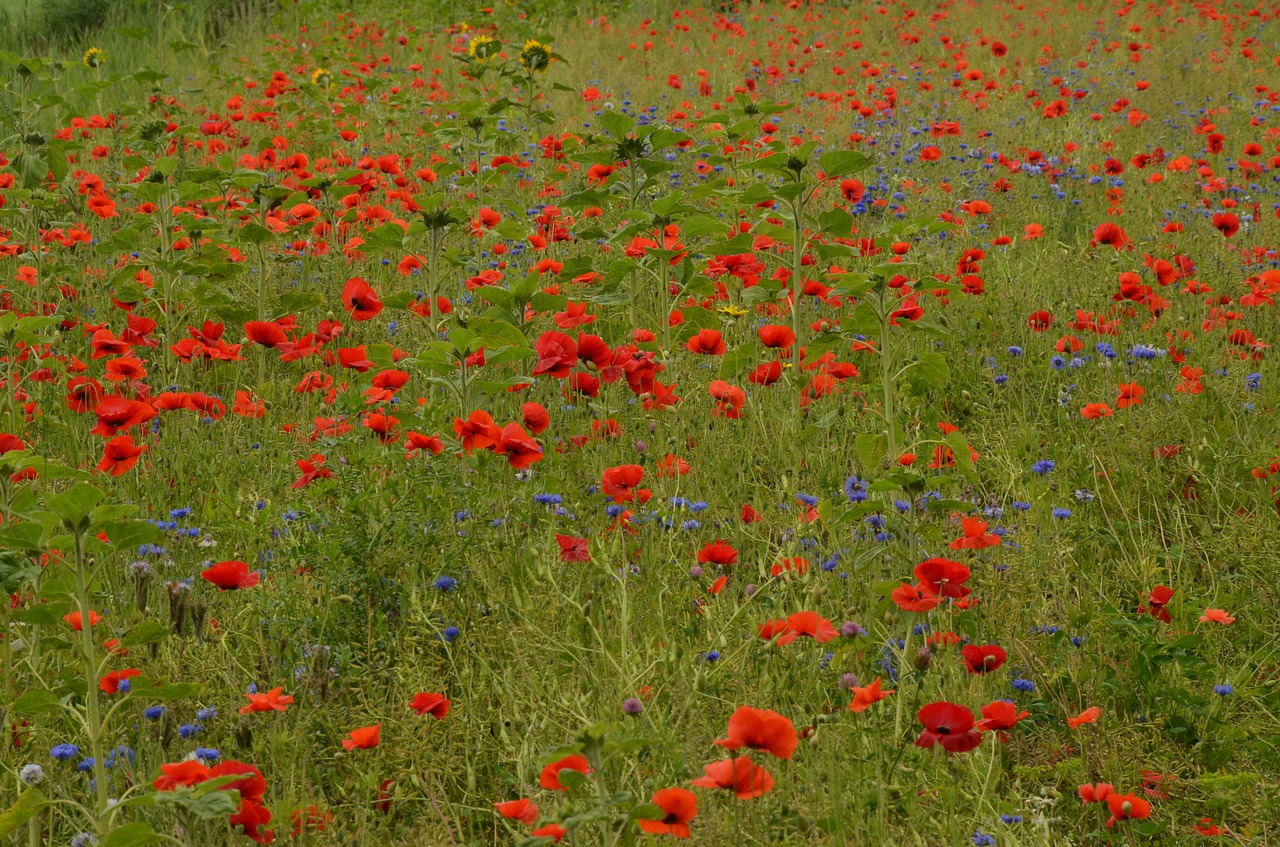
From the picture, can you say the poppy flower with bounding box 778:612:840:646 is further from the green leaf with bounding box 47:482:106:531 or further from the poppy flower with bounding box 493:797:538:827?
the green leaf with bounding box 47:482:106:531

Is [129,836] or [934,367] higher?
[934,367]

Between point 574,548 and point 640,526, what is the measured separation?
37cm

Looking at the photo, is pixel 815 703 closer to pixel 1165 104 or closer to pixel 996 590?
pixel 996 590

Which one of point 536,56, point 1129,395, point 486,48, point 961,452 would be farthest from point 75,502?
point 486,48

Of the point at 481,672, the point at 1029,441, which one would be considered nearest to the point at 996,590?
the point at 1029,441

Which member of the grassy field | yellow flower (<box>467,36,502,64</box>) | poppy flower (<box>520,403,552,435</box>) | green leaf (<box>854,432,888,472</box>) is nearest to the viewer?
the grassy field

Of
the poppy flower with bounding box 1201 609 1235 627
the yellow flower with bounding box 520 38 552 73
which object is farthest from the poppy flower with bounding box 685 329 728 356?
the yellow flower with bounding box 520 38 552 73

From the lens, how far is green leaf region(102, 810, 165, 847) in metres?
1.33

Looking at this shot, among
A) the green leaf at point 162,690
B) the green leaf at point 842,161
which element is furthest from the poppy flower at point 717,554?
the green leaf at point 842,161

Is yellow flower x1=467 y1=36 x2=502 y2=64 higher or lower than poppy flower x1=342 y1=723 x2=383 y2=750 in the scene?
higher

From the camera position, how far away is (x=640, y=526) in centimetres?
246

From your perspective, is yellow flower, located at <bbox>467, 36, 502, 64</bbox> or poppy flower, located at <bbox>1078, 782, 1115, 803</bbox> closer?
poppy flower, located at <bbox>1078, 782, 1115, 803</bbox>

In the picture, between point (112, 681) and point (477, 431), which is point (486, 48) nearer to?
point (477, 431)

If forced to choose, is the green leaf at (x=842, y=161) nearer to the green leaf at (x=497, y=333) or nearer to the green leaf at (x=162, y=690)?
the green leaf at (x=497, y=333)
